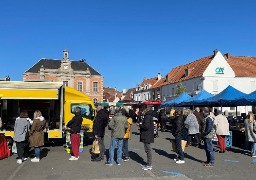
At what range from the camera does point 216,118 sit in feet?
44.8

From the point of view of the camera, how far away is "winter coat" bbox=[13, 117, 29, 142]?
1064cm

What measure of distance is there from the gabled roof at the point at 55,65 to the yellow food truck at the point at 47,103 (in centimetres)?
5159

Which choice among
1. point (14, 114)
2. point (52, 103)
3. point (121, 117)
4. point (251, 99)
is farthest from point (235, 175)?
point (14, 114)

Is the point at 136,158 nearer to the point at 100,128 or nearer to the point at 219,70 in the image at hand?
the point at 100,128

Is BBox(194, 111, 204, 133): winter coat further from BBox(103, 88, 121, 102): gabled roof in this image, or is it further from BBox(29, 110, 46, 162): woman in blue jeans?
BBox(103, 88, 121, 102): gabled roof

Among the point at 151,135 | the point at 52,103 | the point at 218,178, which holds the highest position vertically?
the point at 52,103

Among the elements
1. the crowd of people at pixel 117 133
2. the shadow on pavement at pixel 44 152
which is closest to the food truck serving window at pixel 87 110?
the shadow on pavement at pixel 44 152

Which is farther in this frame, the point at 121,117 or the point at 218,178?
the point at 121,117

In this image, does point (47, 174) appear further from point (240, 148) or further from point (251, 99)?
point (251, 99)

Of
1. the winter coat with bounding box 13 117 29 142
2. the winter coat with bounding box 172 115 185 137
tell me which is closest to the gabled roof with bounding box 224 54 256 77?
the winter coat with bounding box 172 115 185 137

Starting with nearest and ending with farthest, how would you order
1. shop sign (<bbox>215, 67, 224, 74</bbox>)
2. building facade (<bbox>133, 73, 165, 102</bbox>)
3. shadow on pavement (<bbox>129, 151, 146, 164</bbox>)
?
shadow on pavement (<bbox>129, 151, 146, 164</bbox>) → shop sign (<bbox>215, 67, 224, 74</bbox>) → building facade (<bbox>133, 73, 165, 102</bbox>)

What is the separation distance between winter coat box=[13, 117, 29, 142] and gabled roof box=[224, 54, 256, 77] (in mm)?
45703

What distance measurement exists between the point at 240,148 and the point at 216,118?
1.94m

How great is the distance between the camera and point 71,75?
68.4 metres
